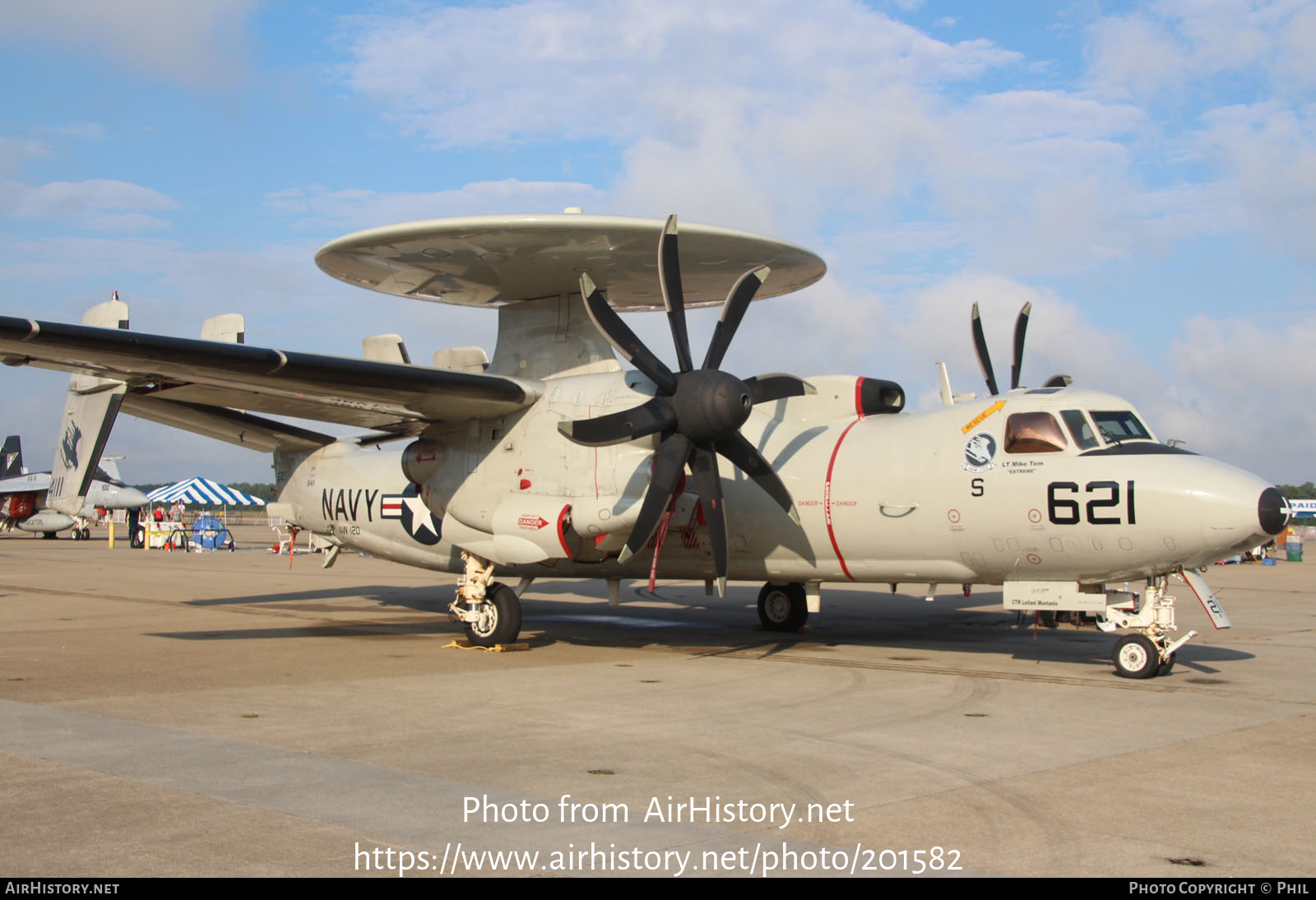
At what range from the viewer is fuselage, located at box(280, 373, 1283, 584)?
40.1ft

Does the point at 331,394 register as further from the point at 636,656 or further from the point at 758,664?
the point at 758,664

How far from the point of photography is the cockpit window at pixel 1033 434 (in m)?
13.0

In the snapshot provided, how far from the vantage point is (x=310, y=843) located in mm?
5895

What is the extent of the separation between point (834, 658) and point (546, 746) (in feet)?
23.4

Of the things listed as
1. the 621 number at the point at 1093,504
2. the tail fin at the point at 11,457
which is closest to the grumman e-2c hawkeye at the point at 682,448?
the 621 number at the point at 1093,504

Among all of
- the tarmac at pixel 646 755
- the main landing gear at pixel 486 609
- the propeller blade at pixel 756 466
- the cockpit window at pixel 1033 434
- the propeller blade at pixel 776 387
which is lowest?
the tarmac at pixel 646 755

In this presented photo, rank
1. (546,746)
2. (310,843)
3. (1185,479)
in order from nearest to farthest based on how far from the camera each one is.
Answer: (310,843), (546,746), (1185,479)

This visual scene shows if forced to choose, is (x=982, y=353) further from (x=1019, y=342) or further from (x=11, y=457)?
(x=11, y=457)

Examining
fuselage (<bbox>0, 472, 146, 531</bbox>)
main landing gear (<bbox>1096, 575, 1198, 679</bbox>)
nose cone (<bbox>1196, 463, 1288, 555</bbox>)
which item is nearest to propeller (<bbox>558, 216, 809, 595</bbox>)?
main landing gear (<bbox>1096, 575, 1198, 679</bbox>)

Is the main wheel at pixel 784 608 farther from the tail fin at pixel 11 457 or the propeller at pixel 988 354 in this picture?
the tail fin at pixel 11 457

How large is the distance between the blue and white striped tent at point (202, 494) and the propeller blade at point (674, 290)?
4246cm

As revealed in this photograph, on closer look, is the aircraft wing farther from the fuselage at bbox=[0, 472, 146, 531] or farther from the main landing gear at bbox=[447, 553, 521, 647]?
the fuselage at bbox=[0, 472, 146, 531]

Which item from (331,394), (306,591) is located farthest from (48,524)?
(331,394)

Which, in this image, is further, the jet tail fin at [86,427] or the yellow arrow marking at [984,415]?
the jet tail fin at [86,427]
